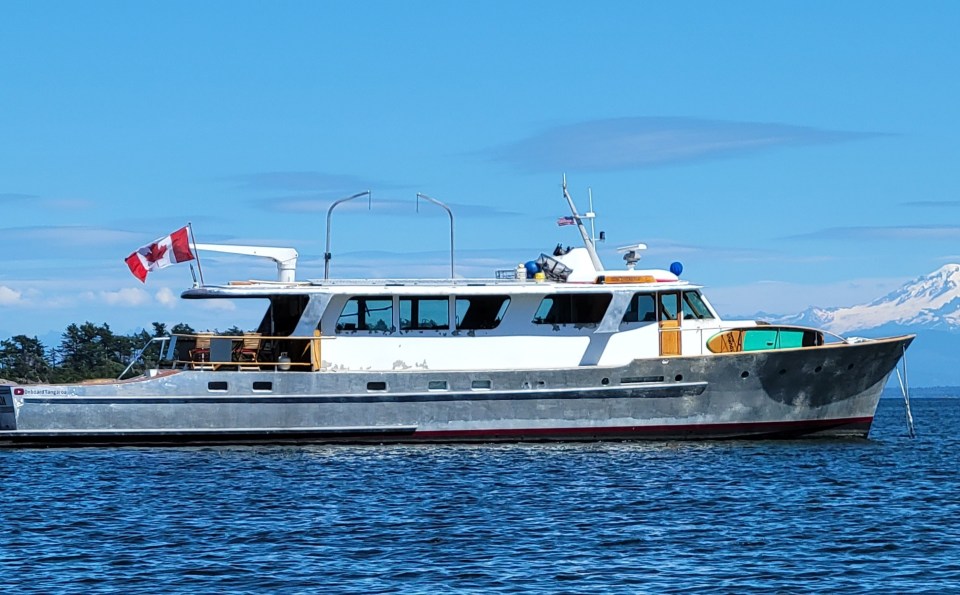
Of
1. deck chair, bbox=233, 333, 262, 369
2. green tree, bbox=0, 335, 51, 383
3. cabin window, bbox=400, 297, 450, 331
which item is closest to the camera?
deck chair, bbox=233, 333, 262, 369

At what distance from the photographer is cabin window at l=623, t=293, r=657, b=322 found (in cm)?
3169

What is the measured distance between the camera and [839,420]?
1266 inches

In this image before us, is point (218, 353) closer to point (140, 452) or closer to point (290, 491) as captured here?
point (140, 452)

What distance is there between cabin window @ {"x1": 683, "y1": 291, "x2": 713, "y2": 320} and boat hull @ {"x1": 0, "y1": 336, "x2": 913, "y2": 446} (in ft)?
4.83

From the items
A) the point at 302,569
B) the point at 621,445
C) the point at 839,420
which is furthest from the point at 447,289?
the point at 302,569

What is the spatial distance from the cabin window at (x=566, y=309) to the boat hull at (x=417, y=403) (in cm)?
155

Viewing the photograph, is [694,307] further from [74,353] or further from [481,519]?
[74,353]

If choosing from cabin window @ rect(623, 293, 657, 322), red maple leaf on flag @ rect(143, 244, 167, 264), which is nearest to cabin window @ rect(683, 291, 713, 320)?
cabin window @ rect(623, 293, 657, 322)

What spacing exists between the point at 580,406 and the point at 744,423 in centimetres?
390

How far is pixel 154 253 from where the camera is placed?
31.6 meters

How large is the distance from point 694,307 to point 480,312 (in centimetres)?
502

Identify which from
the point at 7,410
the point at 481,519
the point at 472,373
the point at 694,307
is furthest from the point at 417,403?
the point at 481,519

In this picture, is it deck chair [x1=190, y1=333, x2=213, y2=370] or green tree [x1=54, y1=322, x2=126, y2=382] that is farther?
green tree [x1=54, y1=322, x2=126, y2=382]

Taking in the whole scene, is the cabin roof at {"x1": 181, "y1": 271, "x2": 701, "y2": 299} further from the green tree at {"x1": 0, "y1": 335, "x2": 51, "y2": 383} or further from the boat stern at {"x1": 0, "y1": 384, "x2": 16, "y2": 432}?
the green tree at {"x1": 0, "y1": 335, "x2": 51, "y2": 383}
